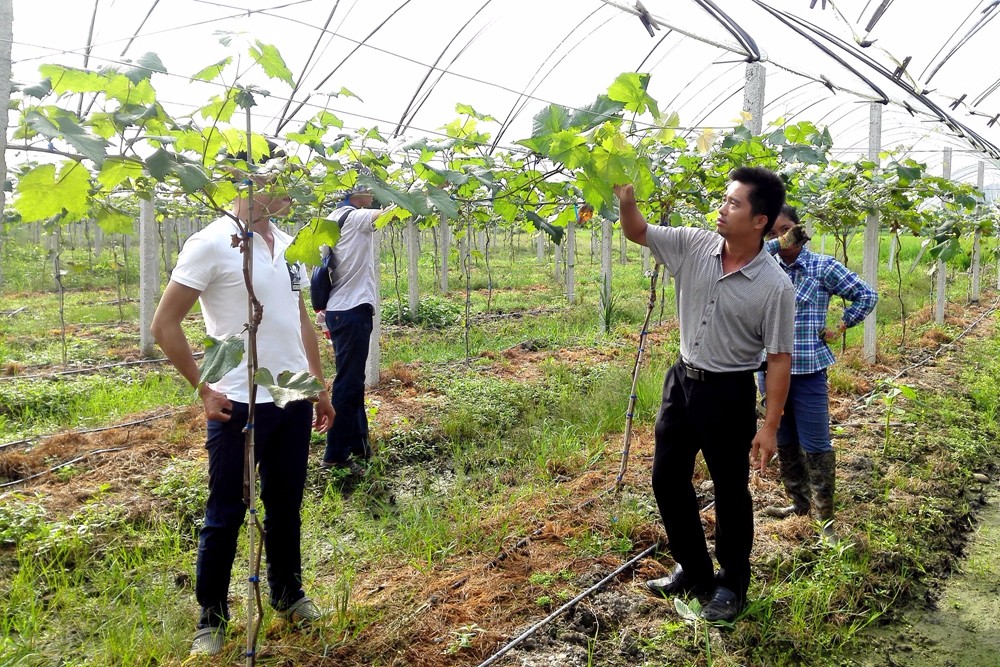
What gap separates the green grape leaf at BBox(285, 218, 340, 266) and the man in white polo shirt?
27 cm

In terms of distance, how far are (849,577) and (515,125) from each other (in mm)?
5932

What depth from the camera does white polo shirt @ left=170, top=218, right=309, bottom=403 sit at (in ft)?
6.70

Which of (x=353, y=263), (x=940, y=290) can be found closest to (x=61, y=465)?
(x=353, y=263)

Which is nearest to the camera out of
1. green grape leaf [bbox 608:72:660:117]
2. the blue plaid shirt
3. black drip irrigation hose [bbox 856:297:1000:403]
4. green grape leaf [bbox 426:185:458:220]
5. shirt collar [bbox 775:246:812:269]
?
green grape leaf [bbox 426:185:458:220]

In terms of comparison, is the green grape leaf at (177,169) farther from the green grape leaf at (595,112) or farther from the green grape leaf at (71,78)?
the green grape leaf at (595,112)

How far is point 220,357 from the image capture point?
5.22 ft

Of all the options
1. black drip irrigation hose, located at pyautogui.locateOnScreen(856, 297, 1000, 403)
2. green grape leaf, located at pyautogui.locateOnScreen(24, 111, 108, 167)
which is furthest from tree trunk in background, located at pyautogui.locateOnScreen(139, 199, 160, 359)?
black drip irrigation hose, located at pyautogui.locateOnScreen(856, 297, 1000, 403)

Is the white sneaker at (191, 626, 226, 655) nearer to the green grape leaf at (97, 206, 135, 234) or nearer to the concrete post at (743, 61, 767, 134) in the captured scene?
the green grape leaf at (97, 206, 135, 234)

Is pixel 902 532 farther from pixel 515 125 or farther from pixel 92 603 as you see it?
pixel 515 125

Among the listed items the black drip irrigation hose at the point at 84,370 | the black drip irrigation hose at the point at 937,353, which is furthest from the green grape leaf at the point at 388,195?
the black drip irrigation hose at the point at 84,370

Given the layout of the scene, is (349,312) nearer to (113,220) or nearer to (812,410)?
(113,220)

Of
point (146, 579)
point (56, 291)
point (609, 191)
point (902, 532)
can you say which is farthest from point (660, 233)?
point (56, 291)

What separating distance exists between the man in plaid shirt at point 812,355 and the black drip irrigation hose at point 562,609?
79 cm

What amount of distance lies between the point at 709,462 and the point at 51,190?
2078 millimetres
